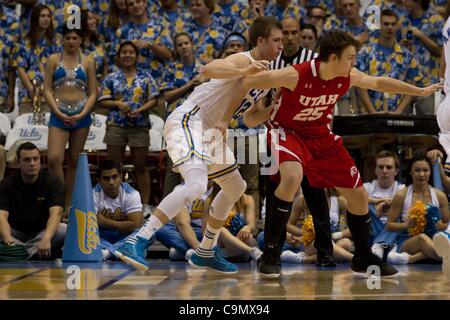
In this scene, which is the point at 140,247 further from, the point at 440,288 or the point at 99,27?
the point at 99,27

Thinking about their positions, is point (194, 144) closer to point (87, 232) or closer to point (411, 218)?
point (87, 232)

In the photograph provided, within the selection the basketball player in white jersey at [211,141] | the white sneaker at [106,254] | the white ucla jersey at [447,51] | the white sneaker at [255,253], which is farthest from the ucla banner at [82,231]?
the white ucla jersey at [447,51]

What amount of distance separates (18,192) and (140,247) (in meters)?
2.90

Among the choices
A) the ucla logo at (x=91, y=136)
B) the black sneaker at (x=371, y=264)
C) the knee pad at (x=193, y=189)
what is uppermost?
the ucla logo at (x=91, y=136)

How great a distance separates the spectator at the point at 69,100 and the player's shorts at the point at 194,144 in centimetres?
304

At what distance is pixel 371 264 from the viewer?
6.39 meters

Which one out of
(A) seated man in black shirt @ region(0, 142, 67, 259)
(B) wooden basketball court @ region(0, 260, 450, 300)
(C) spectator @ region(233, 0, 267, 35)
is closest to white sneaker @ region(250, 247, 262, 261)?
(B) wooden basketball court @ region(0, 260, 450, 300)

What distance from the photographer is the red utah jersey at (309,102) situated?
6180 millimetres

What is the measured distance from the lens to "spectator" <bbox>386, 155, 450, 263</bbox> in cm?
806

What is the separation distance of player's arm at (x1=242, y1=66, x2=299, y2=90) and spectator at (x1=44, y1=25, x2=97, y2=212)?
3.51 meters

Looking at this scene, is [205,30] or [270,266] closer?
[270,266]

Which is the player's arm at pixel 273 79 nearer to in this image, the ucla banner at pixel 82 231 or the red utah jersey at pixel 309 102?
the red utah jersey at pixel 309 102

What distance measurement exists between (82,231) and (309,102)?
9.84 ft

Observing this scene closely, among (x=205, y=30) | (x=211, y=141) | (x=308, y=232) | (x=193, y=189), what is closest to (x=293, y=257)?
(x=308, y=232)
